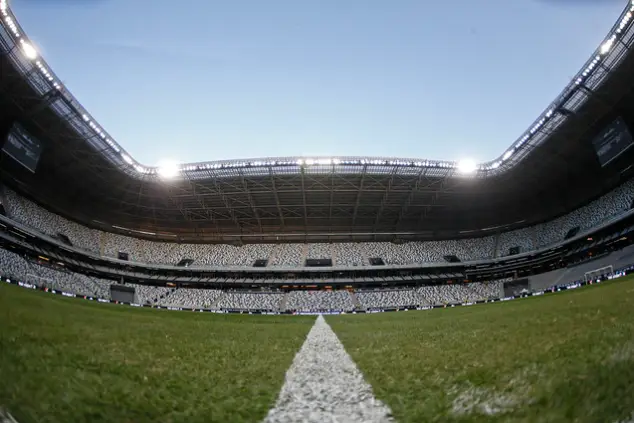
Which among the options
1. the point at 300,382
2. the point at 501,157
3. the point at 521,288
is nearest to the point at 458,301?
the point at 521,288

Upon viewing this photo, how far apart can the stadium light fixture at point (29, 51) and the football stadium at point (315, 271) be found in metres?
0.17

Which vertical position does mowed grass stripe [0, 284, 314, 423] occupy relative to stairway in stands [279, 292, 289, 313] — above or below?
below

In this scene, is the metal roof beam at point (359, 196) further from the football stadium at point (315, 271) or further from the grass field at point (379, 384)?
the grass field at point (379, 384)

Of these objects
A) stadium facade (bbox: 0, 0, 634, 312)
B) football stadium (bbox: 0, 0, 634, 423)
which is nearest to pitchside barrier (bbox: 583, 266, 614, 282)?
football stadium (bbox: 0, 0, 634, 423)

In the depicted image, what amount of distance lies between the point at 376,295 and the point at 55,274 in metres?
41.0

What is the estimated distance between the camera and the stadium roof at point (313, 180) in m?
32.1

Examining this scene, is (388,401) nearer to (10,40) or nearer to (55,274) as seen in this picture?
(10,40)

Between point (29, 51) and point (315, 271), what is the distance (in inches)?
1677

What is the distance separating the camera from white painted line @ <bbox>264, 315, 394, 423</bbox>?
3.04 meters

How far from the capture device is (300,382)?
446 centimetres

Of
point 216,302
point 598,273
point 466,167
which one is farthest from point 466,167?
point 216,302

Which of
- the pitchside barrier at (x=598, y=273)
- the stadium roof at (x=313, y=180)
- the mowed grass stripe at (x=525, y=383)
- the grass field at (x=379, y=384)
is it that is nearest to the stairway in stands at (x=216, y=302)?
the stadium roof at (x=313, y=180)

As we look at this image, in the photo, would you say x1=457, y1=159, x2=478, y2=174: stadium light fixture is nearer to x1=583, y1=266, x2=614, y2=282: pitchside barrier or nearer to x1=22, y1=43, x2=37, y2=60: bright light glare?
Result: x1=583, y1=266, x2=614, y2=282: pitchside barrier

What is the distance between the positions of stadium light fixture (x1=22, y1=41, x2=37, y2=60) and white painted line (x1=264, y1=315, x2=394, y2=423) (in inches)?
1427
